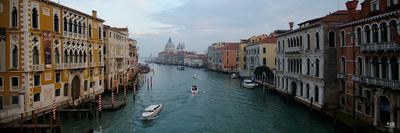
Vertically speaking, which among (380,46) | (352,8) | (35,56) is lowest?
(35,56)

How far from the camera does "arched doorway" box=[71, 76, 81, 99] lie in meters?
20.2

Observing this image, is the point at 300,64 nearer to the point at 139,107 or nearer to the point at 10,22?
the point at 139,107

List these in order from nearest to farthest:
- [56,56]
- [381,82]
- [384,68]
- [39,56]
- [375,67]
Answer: [381,82] → [384,68] → [375,67] → [39,56] → [56,56]

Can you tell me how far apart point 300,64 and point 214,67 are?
180 ft

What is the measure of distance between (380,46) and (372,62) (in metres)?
1.38

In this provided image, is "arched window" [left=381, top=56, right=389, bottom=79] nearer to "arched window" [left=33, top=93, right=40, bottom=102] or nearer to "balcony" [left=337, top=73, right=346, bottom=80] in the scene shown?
"balcony" [left=337, top=73, right=346, bottom=80]

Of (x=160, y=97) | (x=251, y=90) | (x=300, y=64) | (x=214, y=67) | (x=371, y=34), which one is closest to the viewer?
(x=371, y=34)

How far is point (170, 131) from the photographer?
15703 millimetres

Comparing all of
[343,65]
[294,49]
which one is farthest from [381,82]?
[294,49]

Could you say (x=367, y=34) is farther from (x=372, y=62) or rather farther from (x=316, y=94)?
(x=316, y=94)

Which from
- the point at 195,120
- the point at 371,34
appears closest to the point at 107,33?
the point at 195,120

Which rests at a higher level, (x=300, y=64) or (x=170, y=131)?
(x=300, y=64)

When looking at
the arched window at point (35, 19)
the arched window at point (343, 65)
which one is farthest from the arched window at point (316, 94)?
the arched window at point (35, 19)

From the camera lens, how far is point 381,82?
12.4 meters
